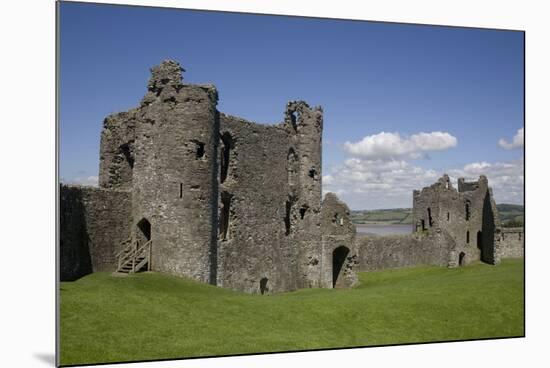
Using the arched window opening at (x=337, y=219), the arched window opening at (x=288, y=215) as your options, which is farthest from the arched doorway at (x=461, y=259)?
the arched window opening at (x=288, y=215)

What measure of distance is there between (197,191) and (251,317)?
5611 mm

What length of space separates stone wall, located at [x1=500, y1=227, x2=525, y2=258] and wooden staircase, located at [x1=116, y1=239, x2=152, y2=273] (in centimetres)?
1440

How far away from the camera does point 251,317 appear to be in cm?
1747

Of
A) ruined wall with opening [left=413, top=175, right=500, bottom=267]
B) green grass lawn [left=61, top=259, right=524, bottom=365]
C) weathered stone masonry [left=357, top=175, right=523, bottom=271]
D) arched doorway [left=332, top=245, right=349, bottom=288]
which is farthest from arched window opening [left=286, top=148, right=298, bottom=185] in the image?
ruined wall with opening [left=413, top=175, right=500, bottom=267]

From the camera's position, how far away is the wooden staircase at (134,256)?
1988cm

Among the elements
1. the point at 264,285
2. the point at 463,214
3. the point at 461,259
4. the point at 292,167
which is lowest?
the point at 461,259

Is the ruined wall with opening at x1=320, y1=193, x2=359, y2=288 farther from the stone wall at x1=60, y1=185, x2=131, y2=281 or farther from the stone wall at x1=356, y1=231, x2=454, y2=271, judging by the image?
the stone wall at x1=60, y1=185, x2=131, y2=281

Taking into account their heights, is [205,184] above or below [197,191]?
above

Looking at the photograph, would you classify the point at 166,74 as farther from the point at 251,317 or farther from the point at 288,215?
the point at 288,215

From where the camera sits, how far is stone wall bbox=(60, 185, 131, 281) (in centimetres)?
1873

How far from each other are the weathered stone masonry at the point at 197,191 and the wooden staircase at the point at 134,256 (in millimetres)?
215

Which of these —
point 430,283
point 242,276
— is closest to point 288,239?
point 242,276

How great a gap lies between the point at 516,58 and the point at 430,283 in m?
8.92

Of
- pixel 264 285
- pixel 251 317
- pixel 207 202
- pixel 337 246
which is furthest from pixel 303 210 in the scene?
pixel 251 317
